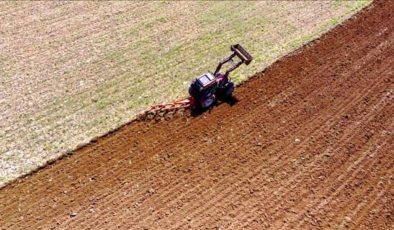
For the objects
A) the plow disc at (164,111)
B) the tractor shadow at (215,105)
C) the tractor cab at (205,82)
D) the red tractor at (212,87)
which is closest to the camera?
the tractor cab at (205,82)

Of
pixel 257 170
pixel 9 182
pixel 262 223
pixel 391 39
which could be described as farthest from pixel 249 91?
pixel 9 182

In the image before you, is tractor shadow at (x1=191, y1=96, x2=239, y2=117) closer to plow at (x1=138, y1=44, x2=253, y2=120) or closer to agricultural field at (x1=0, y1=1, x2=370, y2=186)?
plow at (x1=138, y1=44, x2=253, y2=120)

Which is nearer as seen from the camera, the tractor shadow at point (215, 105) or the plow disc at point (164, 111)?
the plow disc at point (164, 111)

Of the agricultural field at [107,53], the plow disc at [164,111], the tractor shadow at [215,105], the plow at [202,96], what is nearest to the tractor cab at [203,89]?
the plow at [202,96]

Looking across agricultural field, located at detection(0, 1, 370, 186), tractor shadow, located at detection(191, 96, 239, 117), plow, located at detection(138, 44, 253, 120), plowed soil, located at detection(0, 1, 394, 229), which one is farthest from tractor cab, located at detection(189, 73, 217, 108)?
agricultural field, located at detection(0, 1, 370, 186)

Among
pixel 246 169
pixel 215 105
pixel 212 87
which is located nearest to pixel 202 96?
pixel 212 87

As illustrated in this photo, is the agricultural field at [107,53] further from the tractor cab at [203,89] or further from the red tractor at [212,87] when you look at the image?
the tractor cab at [203,89]

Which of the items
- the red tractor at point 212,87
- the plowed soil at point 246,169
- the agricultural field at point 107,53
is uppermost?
the agricultural field at point 107,53

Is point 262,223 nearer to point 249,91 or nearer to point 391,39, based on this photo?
point 249,91
